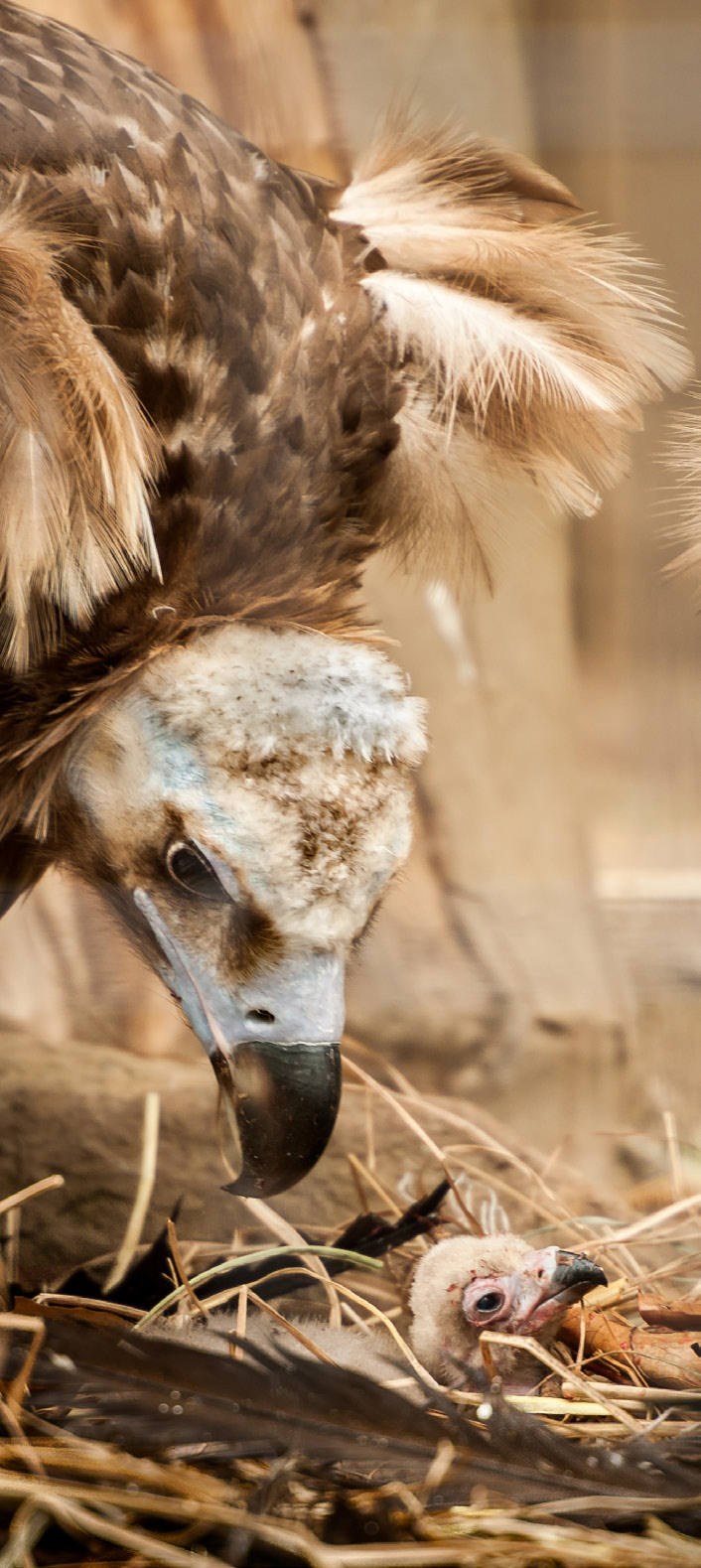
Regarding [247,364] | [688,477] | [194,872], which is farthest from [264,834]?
[688,477]

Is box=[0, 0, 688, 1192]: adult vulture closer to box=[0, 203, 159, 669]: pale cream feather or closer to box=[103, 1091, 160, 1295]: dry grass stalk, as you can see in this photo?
box=[0, 203, 159, 669]: pale cream feather

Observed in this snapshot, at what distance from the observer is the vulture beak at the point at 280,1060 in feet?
2.65

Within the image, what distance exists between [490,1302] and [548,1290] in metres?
0.05

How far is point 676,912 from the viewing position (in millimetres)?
1134

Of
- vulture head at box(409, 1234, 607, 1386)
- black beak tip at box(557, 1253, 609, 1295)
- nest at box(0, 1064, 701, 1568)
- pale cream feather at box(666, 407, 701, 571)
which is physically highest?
pale cream feather at box(666, 407, 701, 571)

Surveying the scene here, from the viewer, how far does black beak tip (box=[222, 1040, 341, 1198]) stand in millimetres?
807

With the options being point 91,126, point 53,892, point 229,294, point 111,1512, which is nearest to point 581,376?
point 229,294

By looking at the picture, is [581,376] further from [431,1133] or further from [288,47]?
[431,1133]

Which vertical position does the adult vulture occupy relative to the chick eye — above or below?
above

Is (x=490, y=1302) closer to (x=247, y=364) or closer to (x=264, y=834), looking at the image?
(x=264, y=834)

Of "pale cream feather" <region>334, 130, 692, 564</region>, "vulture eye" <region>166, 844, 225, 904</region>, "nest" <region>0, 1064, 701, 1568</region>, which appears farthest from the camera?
"pale cream feather" <region>334, 130, 692, 564</region>

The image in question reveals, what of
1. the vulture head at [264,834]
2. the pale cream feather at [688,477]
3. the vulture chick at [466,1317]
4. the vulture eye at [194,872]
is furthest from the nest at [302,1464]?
the pale cream feather at [688,477]

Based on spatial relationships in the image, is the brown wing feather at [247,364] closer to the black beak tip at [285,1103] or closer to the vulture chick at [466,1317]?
the black beak tip at [285,1103]

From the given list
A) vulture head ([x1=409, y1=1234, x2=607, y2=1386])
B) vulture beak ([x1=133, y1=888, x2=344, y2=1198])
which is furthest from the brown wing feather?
vulture head ([x1=409, y1=1234, x2=607, y2=1386])
